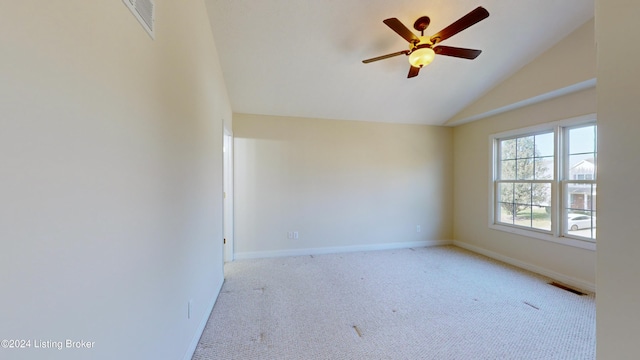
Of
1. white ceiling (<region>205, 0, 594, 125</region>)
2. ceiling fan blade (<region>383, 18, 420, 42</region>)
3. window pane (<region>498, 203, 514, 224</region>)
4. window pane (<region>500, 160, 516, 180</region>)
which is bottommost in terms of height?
window pane (<region>498, 203, 514, 224</region>)

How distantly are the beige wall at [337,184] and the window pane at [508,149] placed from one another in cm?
92

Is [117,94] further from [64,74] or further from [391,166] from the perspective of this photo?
[391,166]

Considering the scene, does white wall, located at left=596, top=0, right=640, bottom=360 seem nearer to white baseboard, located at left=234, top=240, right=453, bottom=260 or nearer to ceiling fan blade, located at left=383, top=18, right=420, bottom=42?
ceiling fan blade, located at left=383, top=18, right=420, bottom=42

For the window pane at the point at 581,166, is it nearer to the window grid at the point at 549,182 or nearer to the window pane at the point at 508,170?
the window grid at the point at 549,182

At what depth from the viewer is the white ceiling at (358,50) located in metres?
2.40

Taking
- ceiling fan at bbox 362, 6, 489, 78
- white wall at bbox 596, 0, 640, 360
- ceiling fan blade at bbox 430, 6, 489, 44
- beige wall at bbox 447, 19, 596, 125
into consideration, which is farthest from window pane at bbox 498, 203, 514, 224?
white wall at bbox 596, 0, 640, 360

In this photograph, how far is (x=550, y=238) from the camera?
325 cm

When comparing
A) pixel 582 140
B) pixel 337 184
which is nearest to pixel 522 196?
pixel 582 140

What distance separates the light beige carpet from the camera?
1886mm

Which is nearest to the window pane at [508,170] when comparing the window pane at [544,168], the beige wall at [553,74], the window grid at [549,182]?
the window grid at [549,182]

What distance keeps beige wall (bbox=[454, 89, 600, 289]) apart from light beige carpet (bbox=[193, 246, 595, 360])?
0.96 feet

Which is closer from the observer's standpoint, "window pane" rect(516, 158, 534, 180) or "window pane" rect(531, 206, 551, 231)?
"window pane" rect(531, 206, 551, 231)

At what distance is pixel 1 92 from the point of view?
55 centimetres

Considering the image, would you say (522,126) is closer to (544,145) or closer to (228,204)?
(544,145)
